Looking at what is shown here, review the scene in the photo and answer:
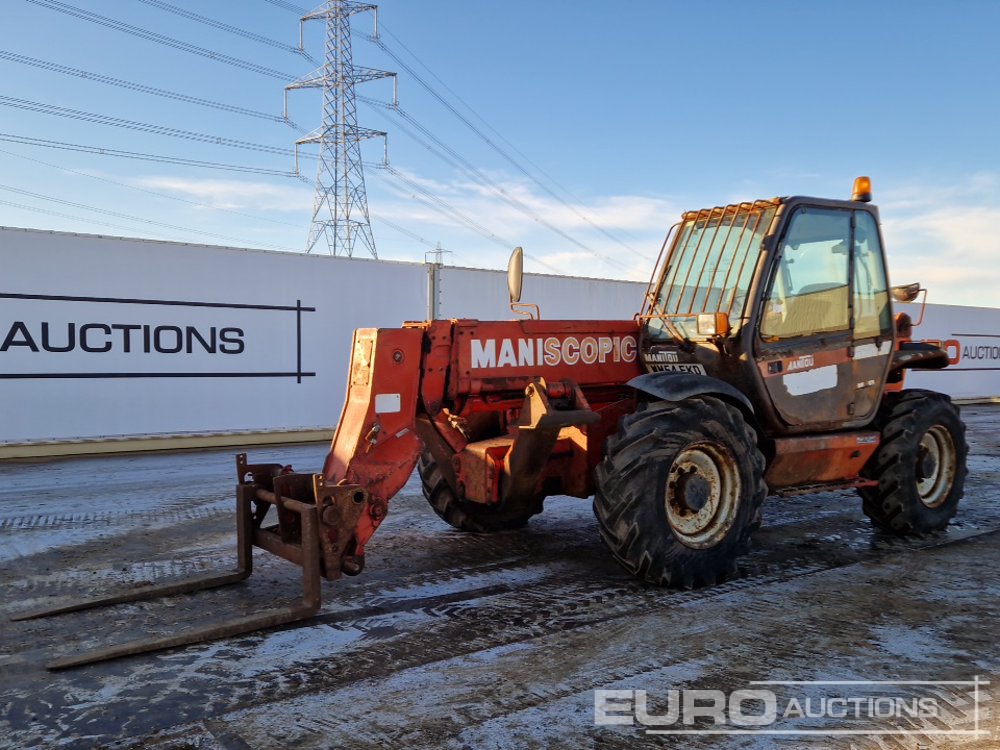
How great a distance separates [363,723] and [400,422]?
2.02 m

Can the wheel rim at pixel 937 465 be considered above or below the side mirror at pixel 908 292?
below

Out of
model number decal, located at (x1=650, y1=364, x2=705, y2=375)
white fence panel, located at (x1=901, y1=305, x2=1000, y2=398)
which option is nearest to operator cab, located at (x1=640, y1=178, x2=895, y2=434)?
model number decal, located at (x1=650, y1=364, x2=705, y2=375)

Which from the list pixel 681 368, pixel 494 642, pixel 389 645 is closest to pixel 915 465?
pixel 681 368

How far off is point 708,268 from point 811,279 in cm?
72

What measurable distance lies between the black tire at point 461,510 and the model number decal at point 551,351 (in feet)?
3.34

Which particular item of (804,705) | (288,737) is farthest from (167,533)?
(804,705)

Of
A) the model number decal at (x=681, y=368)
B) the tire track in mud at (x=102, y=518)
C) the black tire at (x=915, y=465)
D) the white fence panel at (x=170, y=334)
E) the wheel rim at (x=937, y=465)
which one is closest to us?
the model number decal at (x=681, y=368)

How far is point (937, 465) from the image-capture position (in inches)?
266

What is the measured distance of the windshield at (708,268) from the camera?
18.9 ft

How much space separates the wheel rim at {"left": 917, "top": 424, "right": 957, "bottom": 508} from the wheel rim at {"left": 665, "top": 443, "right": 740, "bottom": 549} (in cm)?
236

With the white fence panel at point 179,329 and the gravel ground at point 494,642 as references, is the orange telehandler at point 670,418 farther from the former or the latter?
the white fence panel at point 179,329

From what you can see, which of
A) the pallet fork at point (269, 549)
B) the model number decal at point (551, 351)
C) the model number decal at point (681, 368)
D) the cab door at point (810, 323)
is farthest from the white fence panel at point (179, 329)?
the pallet fork at point (269, 549)

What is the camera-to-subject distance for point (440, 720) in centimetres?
331

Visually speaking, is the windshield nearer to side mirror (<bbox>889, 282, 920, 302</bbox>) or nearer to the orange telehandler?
the orange telehandler
